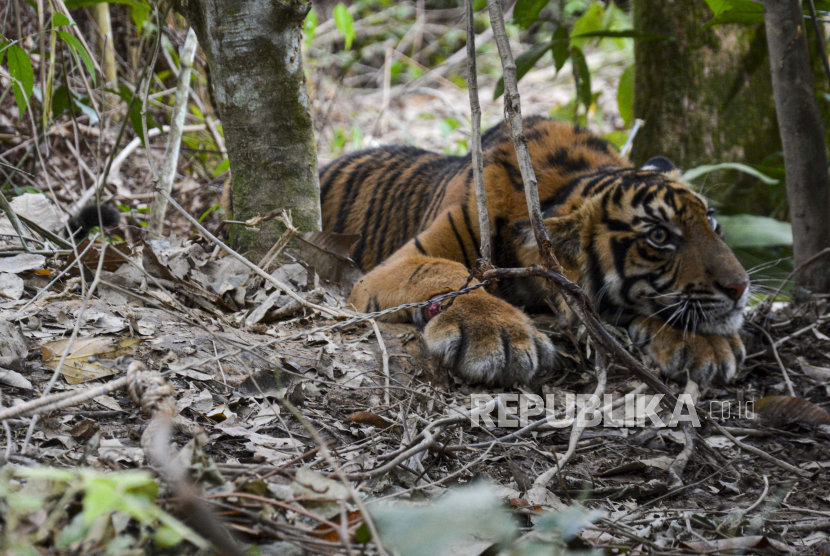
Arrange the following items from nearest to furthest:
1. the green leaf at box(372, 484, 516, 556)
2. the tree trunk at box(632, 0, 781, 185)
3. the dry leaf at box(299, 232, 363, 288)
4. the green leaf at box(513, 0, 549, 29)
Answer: the green leaf at box(372, 484, 516, 556)
the dry leaf at box(299, 232, 363, 288)
the green leaf at box(513, 0, 549, 29)
the tree trunk at box(632, 0, 781, 185)

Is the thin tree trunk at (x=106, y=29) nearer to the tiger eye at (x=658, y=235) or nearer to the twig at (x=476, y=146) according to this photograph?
the twig at (x=476, y=146)

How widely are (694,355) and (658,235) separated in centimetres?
48

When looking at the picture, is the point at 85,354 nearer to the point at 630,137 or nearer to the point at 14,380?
the point at 14,380

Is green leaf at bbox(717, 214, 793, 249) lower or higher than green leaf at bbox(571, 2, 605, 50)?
lower

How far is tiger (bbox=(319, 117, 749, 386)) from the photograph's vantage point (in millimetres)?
2383

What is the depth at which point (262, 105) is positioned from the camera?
2.58 m

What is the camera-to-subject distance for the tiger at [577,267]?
7.82 ft

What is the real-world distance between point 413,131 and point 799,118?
18.6 ft

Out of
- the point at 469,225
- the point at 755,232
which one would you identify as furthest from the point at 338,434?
the point at 755,232

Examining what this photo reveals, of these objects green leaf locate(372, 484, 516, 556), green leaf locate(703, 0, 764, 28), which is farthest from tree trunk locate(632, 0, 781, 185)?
green leaf locate(372, 484, 516, 556)

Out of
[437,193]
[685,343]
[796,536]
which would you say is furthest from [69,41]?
[796,536]

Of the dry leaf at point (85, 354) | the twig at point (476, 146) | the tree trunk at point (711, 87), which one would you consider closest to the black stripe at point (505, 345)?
the twig at point (476, 146)

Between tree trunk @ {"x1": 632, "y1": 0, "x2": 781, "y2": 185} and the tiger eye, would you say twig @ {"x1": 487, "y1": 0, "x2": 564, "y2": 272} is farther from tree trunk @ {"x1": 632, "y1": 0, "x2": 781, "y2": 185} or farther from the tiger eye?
tree trunk @ {"x1": 632, "y1": 0, "x2": 781, "y2": 185}

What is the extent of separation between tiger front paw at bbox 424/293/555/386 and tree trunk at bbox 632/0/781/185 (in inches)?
98.6
